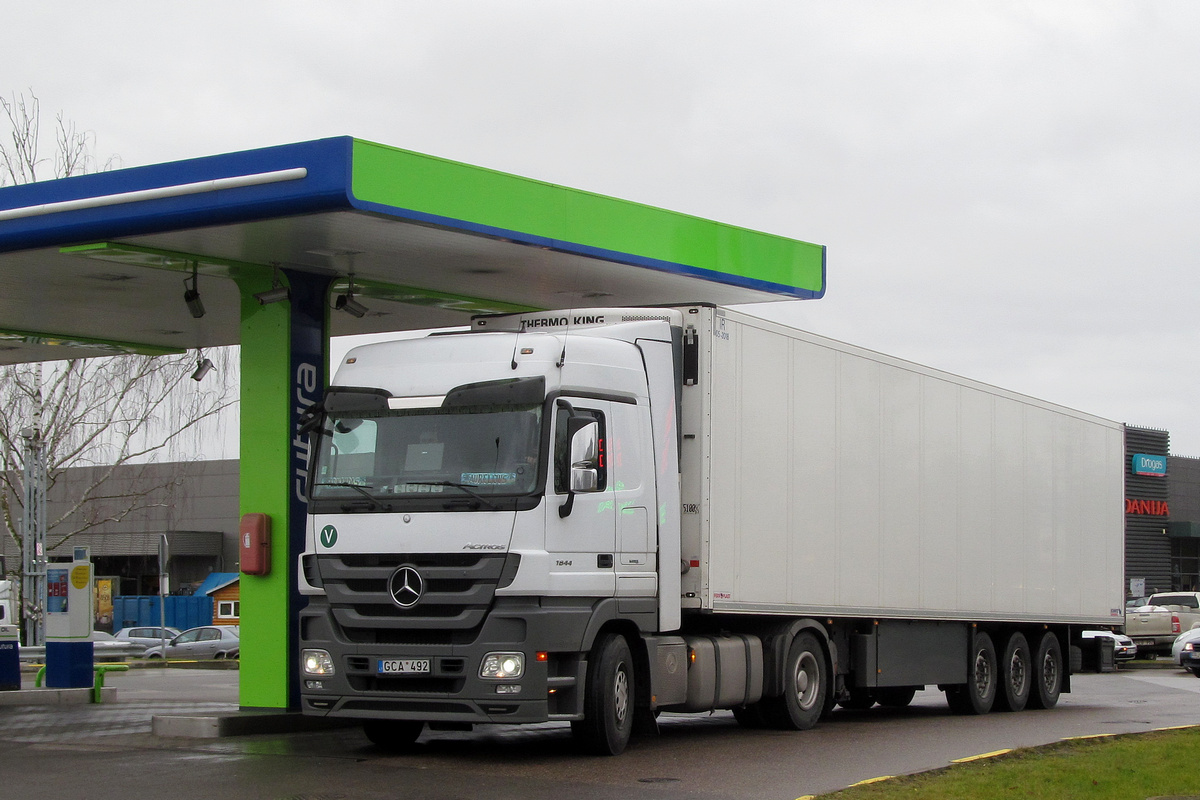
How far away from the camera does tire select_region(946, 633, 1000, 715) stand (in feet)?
58.8

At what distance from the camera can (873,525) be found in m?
15.8


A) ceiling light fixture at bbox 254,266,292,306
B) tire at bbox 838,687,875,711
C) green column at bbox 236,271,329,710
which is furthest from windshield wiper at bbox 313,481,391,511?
tire at bbox 838,687,875,711

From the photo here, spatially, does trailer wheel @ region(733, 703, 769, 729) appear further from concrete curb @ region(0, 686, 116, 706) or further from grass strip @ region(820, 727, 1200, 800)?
concrete curb @ region(0, 686, 116, 706)

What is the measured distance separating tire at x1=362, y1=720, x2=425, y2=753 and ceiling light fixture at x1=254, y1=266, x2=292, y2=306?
4277 millimetres

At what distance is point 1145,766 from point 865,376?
556 centimetres

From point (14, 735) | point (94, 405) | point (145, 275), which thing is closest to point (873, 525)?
point (145, 275)

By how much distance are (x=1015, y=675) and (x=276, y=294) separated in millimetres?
10561

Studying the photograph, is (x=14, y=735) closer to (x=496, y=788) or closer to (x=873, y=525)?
(x=496, y=788)

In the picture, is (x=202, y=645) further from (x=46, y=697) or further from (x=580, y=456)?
(x=580, y=456)

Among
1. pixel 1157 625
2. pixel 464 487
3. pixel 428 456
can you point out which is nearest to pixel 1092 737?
pixel 464 487

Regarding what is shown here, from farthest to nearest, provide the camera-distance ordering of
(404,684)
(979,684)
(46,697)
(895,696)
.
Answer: (46,697)
(895,696)
(979,684)
(404,684)

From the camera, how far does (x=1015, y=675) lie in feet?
62.4

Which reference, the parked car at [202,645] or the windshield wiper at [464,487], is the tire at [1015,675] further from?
the parked car at [202,645]

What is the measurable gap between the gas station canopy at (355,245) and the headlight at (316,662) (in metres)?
3.57
